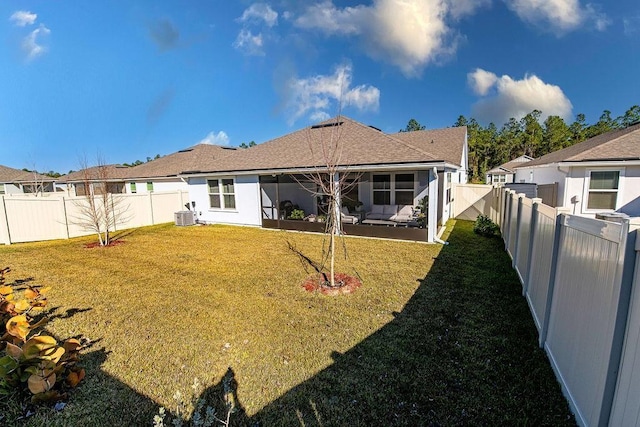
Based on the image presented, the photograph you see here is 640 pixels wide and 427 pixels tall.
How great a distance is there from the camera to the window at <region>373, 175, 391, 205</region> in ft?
45.2

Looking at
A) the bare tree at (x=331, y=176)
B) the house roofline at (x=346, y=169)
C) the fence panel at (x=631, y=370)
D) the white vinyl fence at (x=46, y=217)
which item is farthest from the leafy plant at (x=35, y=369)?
the white vinyl fence at (x=46, y=217)

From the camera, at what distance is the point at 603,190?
1192cm

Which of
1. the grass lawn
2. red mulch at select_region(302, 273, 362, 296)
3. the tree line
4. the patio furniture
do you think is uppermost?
the tree line

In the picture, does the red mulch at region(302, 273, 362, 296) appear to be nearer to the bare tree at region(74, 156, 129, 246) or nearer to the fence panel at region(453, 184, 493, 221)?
the bare tree at region(74, 156, 129, 246)

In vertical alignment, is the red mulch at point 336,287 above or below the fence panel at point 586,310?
below

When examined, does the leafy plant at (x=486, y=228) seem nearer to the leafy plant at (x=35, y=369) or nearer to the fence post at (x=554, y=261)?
the fence post at (x=554, y=261)

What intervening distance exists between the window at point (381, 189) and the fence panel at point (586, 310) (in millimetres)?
10739

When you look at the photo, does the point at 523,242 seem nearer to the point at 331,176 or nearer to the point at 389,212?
the point at 331,176

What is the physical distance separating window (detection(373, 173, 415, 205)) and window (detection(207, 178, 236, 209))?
24.2 ft

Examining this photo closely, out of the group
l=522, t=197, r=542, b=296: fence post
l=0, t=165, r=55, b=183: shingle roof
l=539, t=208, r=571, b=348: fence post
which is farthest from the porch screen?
l=0, t=165, r=55, b=183: shingle roof

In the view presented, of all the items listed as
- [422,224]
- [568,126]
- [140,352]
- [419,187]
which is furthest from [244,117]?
[568,126]

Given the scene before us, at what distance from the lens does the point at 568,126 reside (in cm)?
5181

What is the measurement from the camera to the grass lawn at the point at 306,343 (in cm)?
286

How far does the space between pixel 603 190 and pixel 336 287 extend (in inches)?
523
